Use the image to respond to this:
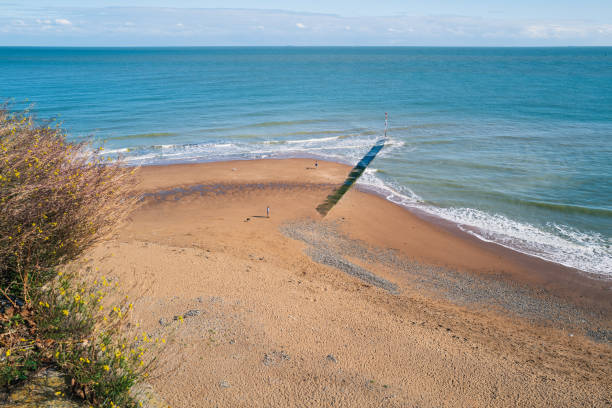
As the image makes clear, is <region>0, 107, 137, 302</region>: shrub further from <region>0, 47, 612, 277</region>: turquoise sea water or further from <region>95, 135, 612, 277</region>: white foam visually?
<region>0, 47, 612, 277</region>: turquoise sea water

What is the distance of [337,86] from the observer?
69.6 m

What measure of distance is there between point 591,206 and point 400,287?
14.5m

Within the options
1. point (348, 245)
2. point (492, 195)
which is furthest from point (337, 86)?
point (348, 245)

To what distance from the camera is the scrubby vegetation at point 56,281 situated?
19.7ft

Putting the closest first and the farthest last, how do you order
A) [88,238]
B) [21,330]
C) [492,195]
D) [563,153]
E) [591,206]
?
[21,330] < [88,238] < [591,206] < [492,195] < [563,153]

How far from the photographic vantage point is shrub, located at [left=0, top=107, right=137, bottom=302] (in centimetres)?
673

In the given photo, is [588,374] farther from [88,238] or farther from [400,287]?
[88,238]

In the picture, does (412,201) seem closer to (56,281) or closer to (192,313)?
(192,313)

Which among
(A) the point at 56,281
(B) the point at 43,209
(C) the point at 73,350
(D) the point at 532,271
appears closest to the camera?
(C) the point at 73,350

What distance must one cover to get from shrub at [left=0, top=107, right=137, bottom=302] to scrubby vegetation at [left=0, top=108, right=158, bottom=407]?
2 cm

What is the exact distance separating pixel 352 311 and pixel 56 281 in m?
7.97

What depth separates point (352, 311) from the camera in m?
11.9

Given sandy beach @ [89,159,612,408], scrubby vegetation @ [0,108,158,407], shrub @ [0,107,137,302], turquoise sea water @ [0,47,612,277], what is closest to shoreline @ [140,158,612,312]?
sandy beach @ [89,159,612,408]

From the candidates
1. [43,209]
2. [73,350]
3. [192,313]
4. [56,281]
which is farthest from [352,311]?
[43,209]
